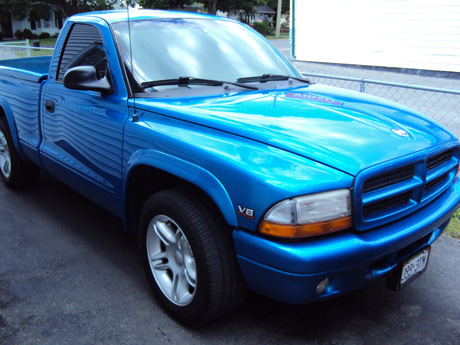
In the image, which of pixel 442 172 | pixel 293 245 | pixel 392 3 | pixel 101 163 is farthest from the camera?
pixel 392 3

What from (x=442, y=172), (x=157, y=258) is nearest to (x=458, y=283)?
(x=442, y=172)

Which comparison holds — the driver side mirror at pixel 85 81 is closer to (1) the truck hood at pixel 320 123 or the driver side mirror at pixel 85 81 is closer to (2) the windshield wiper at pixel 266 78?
(1) the truck hood at pixel 320 123

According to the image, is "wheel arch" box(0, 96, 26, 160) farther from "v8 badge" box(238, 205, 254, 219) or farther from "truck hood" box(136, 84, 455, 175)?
"v8 badge" box(238, 205, 254, 219)

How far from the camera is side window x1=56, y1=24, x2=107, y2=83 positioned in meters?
3.40

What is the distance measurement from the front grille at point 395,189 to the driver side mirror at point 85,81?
5.94 ft

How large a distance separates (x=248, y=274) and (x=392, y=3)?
10.5m

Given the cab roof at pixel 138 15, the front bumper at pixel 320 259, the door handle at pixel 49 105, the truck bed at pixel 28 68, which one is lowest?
the front bumper at pixel 320 259

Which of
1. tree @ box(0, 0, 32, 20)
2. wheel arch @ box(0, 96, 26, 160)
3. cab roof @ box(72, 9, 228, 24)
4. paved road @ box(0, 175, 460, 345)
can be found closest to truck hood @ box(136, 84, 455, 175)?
cab roof @ box(72, 9, 228, 24)

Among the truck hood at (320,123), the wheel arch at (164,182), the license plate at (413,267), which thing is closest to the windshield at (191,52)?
the truck hood at (320,123)

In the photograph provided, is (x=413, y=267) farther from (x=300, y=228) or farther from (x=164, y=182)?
(x=164, y=182)

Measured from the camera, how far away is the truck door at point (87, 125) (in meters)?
3.05

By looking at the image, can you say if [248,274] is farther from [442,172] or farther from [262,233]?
[442,172]

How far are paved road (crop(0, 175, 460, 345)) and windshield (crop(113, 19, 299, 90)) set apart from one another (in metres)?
1.41

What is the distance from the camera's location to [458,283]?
10.5 feet
